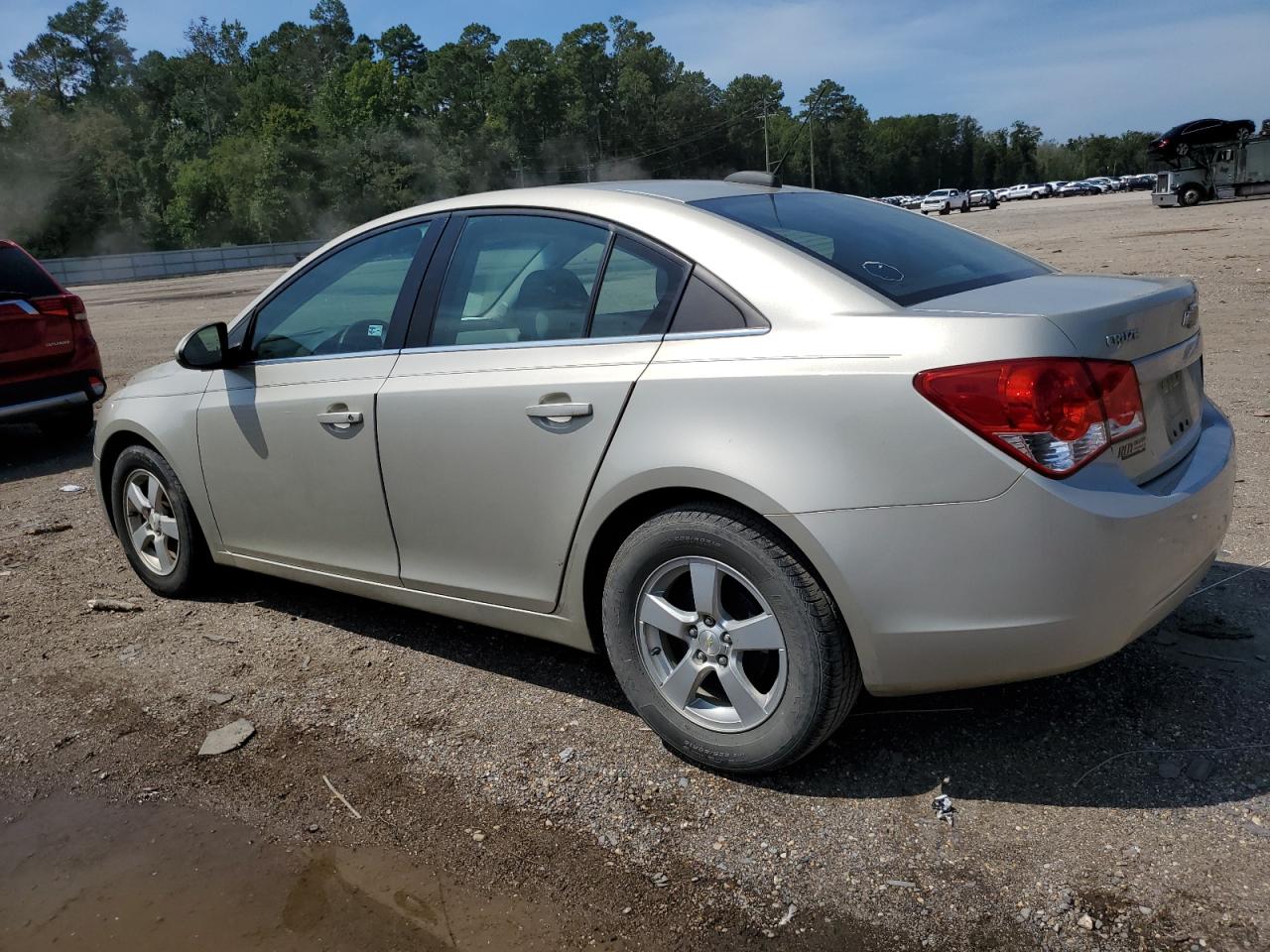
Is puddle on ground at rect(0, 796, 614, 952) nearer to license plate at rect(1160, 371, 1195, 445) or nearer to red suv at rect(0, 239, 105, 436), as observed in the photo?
license plate at rect(1160, 371, 1195, 445)

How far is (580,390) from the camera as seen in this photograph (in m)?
3.19

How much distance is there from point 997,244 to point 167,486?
3.56m

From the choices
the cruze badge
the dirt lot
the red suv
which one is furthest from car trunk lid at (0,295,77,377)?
the cruze badge

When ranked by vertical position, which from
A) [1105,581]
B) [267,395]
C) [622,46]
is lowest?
[1105,581]

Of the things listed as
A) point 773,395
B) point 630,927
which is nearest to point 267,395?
point 773,395

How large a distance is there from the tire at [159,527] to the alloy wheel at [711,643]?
2525 millimetres

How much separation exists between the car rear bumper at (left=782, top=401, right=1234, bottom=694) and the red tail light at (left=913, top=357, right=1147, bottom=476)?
0.21ft

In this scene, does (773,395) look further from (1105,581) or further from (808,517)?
(1105,581)

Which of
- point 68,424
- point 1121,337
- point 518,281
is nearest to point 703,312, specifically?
point 518,281

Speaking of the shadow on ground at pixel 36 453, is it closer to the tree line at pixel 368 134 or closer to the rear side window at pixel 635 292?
the rear side window at pixel 635 292

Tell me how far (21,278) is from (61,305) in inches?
13.3

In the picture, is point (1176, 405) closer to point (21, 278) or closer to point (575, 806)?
point (575, 806)

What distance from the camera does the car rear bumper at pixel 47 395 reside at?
803cm

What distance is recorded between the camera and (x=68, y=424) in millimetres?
9227
